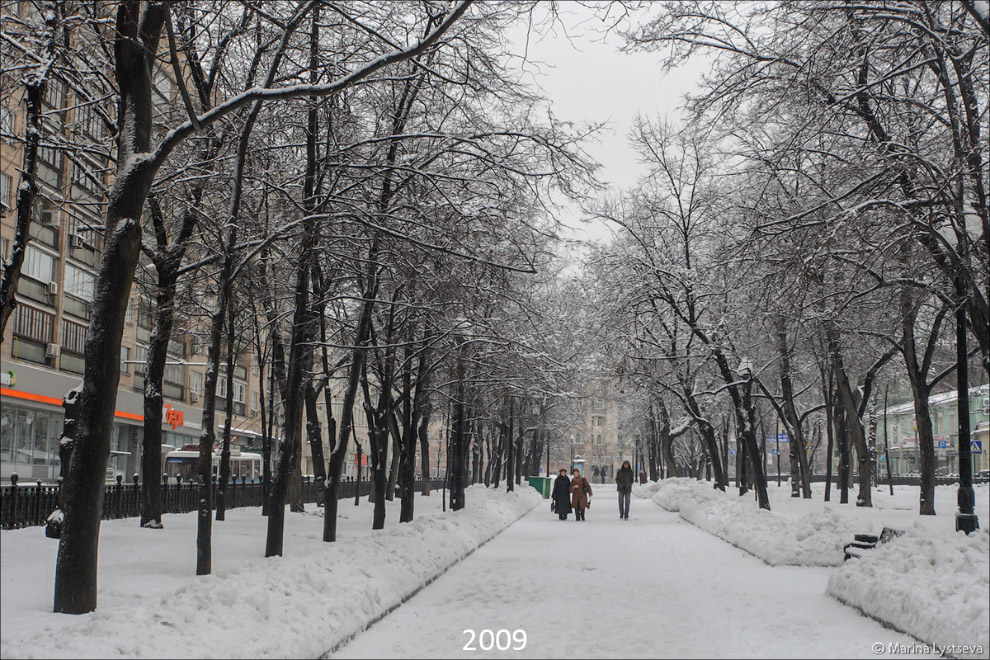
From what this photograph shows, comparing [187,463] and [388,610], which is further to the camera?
[187,463]

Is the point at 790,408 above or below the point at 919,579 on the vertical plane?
above

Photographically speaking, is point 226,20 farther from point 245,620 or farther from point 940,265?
point 940,265

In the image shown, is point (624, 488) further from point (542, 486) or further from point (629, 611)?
point (629, 611)

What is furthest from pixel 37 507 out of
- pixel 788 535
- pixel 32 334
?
pixel 32 334

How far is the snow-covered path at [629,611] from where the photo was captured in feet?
28.0

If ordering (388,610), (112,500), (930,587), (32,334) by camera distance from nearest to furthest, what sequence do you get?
(930,587) < (388,610) < (112,500) < (32,334)

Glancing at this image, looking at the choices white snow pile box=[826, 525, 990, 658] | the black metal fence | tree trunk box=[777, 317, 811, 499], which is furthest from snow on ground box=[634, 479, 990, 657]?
the black metal fence

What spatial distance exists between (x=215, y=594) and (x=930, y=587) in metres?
6.41

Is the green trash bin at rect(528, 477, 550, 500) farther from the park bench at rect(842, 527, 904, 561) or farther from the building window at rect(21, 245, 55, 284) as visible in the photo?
the park bench at rect(842, 527, 904, 561)

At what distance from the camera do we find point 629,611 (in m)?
10.6

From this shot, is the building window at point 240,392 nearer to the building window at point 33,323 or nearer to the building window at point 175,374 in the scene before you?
the building window at point 175,374

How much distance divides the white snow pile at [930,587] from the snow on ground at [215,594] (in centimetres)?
519

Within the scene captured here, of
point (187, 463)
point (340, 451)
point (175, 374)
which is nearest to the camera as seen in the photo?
point (340, 451)

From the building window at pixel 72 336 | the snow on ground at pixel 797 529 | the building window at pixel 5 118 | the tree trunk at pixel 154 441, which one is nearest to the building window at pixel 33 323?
the building window at pixel 72 336
